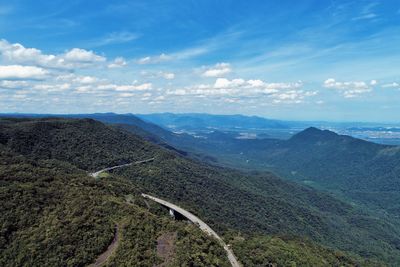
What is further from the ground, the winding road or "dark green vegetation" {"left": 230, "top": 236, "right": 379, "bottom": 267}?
the winding road

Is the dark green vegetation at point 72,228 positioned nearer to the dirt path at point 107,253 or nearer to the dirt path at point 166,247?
the dirt path at point 107,253

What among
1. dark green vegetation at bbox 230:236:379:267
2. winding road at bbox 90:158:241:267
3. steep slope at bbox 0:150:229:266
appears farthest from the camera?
dark green vegetation at bbox 230:236:379:267

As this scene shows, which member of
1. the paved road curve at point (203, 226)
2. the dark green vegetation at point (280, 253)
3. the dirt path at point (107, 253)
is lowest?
the dark green vegetation at point (280, 253)

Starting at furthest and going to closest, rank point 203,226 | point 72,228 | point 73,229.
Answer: point 203,226, point 72,228, point 73,229

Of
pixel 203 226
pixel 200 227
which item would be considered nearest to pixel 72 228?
pixel 200 227

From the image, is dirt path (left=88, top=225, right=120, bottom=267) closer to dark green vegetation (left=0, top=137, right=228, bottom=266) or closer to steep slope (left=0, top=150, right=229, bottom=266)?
steep slope (left=0, top=150, right=229, bottom=266)

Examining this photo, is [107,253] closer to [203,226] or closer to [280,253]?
[203,226]

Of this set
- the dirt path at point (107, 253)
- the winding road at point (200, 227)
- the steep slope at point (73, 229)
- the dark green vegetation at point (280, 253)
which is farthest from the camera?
the dark green vegetation at point (280, 253)

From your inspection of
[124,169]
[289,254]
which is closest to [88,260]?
[289,254]

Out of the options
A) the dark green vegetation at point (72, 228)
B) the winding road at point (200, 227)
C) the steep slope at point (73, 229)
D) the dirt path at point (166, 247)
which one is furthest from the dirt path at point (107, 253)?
the dirt path at point (166, 247)

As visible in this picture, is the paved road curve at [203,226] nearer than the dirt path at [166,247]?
No

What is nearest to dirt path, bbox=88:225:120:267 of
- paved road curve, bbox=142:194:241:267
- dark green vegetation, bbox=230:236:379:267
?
paved road curve, bbox=142:194:241:267
